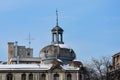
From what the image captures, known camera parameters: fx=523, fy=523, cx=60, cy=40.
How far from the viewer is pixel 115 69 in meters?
128

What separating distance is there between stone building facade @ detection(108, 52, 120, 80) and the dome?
9.69m

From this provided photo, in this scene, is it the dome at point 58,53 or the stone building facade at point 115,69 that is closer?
the stone building facade at point 115,69

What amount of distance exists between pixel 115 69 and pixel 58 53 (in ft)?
50.7

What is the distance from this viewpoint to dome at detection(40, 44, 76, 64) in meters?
122

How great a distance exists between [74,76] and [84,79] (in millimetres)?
3403

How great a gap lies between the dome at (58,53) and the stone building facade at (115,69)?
382 inches

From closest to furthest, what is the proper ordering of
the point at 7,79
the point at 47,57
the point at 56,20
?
1. the point at 7,79
2. the point at 47,57
3. the point at 56,20

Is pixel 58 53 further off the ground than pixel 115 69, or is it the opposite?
pixel 58 53

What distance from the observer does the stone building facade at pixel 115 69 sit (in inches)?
4700

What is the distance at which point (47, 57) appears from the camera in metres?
123

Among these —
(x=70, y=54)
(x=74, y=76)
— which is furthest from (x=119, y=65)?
(x=74, y=76)

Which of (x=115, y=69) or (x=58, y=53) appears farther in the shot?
(x=115, y=69)

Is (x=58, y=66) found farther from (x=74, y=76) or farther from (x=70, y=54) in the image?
(x=70, y=54)

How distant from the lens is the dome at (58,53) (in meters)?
122
